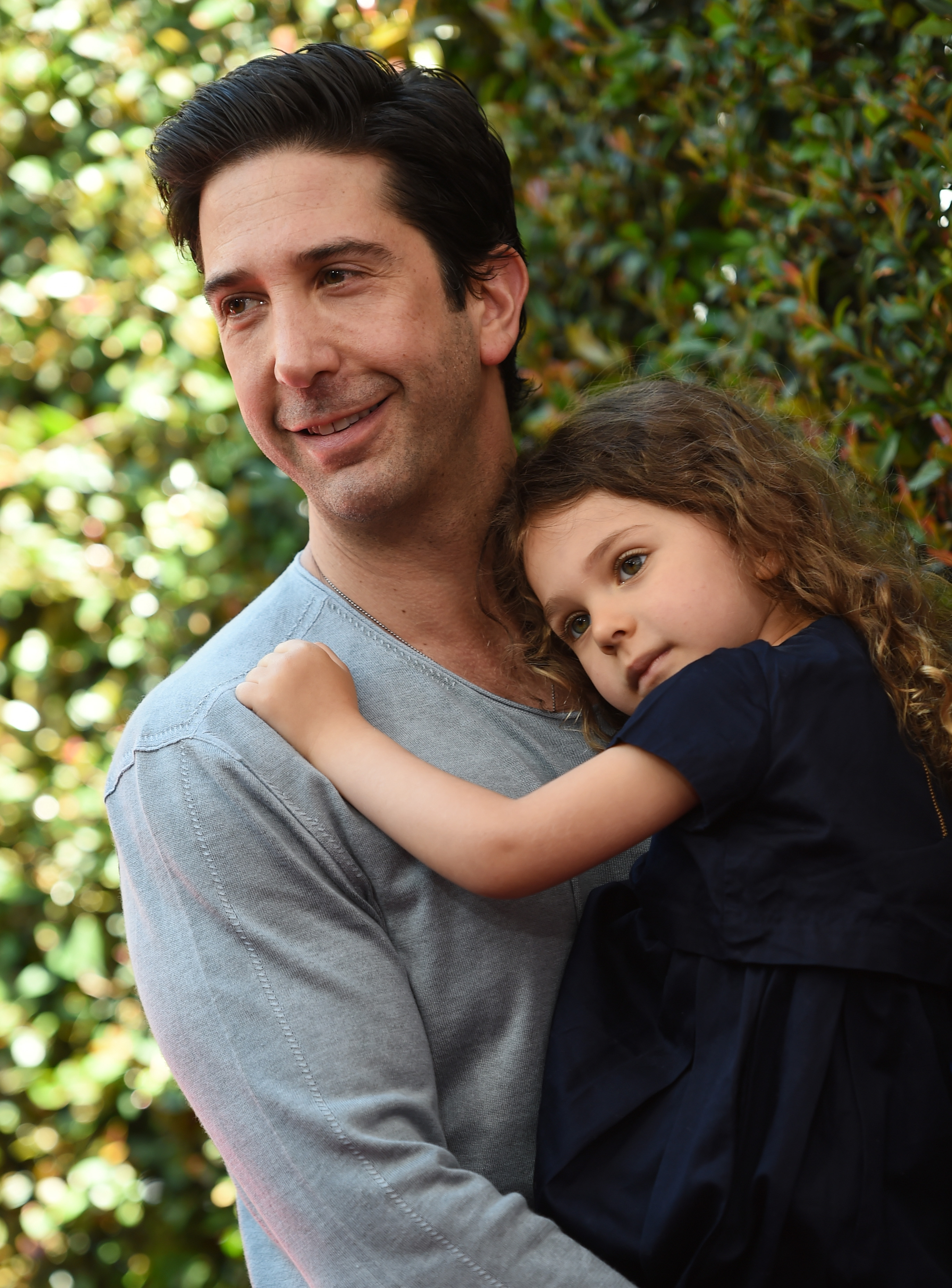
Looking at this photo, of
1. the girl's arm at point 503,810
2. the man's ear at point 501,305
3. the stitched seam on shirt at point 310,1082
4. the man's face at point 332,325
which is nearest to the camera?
the stitched seam on shirt at point 310,1082

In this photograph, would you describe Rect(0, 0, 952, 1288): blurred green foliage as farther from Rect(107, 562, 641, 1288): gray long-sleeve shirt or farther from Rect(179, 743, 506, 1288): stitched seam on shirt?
Rect(179, 743, 506, 1288): stitched seam on shirt

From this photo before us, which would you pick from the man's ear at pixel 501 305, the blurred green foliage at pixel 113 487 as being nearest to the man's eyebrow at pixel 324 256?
the man's ear at pixel 501 305

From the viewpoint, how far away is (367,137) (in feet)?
5.61

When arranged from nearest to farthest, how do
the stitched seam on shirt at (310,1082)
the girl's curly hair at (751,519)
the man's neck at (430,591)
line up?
the stitched seam on shirt at (310,1082) < the girl's curly hair at (751,519) < the man's neck at (430,591)

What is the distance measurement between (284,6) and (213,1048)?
2622mm

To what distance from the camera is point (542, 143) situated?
2.63m

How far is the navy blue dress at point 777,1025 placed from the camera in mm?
1250

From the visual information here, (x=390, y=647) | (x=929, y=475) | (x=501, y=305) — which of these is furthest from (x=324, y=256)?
(x=929, y=475)

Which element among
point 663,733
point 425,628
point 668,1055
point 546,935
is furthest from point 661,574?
point 668,1055

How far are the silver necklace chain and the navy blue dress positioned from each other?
1.27ft

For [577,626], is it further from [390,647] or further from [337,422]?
[337,422]

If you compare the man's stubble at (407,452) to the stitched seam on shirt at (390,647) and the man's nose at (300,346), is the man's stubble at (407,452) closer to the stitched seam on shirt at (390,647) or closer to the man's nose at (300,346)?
the man's nose at (300,346)

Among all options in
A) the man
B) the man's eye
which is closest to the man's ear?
the man

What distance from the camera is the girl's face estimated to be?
5.04 feet
